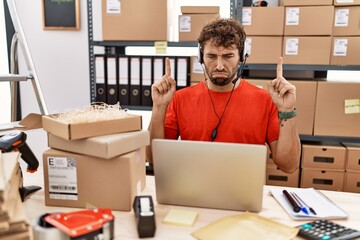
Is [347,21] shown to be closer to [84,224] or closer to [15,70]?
[84,224]

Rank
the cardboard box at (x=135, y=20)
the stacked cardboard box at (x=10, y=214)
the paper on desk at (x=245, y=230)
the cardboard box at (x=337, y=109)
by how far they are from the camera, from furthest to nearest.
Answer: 1. the cardboard box at (x=135, y=20)
2. the cardboard box at (x=337, y=109)
3. the paper on desk at (x=245, y=230)
4. the stacked cardboard box at (x=10, y=214)

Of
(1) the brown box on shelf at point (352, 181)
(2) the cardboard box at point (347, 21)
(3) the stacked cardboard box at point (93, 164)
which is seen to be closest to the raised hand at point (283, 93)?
(3) the stacked cardboard box at point (93, 164)

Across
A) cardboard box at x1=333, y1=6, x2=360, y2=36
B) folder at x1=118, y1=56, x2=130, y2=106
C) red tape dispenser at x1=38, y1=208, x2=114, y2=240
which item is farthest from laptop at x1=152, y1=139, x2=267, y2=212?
cardboard box at x1=333, y1=6, x2=360, y2=36

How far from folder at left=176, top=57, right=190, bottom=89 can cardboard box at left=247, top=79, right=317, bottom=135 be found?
1.62 feet

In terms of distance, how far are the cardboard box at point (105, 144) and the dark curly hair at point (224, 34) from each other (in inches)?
24.1

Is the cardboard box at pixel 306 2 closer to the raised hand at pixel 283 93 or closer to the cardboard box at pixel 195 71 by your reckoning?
the cardboard box at pixel 195 71

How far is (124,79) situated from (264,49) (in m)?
0.95

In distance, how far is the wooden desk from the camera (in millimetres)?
920

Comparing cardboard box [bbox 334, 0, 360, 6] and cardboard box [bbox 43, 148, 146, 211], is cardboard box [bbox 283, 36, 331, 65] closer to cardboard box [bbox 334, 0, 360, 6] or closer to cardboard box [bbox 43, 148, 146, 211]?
cardboard box [bbox 334, 0, 360, 6]

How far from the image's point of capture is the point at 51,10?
2814 mm

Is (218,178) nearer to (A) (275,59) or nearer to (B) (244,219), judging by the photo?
(B) (244,219)

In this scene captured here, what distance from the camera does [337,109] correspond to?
2088 mm

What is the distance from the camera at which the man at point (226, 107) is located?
1485 millimetres

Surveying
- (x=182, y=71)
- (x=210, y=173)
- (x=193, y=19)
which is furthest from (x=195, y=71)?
(x=210, y=173)
